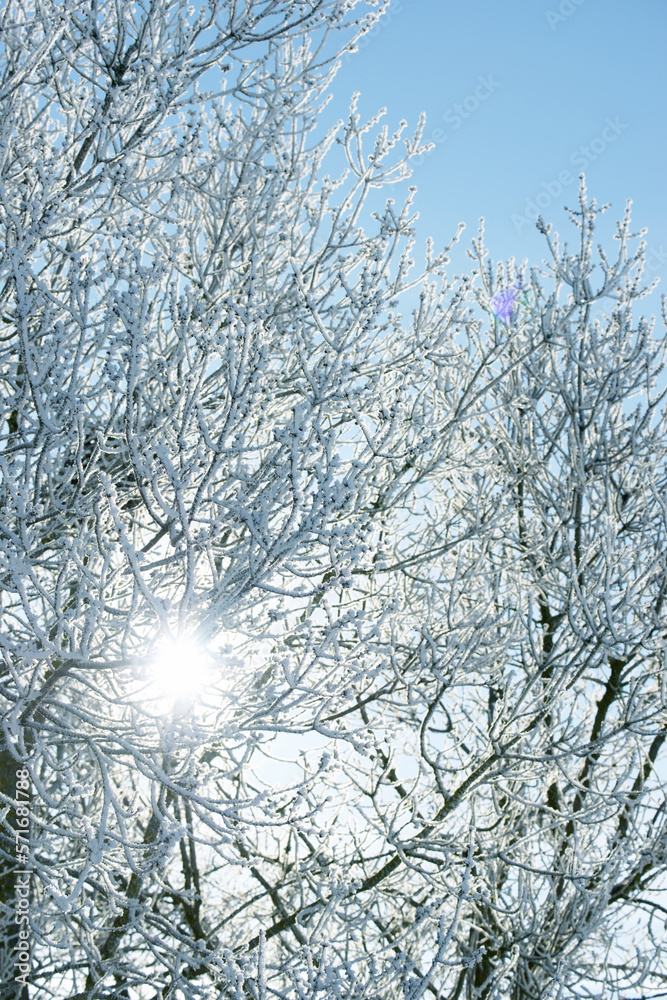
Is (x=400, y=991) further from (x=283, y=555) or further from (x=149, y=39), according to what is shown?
(x=149, y=39)

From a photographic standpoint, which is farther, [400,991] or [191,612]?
[400,991]

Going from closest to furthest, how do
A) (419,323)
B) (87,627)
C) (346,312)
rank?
(87,627) → (419,323) → (346,312)

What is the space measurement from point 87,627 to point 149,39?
3.16 m

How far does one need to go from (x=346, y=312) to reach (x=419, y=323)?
0.56m

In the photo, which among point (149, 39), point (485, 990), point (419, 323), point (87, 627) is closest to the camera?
point (87, 627)

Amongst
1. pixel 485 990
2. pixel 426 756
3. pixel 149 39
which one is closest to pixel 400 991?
pixel 485 990

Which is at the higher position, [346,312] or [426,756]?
[346,312]

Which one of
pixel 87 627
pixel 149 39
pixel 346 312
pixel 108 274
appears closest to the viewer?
pixel 87 627

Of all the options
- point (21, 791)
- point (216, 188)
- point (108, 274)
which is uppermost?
point (216, 188)

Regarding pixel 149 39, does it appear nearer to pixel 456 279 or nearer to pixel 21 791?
pixel 456 279

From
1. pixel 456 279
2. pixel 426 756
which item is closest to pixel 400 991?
pixel 426 756

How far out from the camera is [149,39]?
348 cm

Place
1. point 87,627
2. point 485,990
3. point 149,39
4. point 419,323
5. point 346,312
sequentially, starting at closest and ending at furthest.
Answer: point 87,627 < point 149,39 < point 419,323 < point 346,312 < point 485,990

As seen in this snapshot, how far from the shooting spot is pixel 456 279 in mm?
4059
